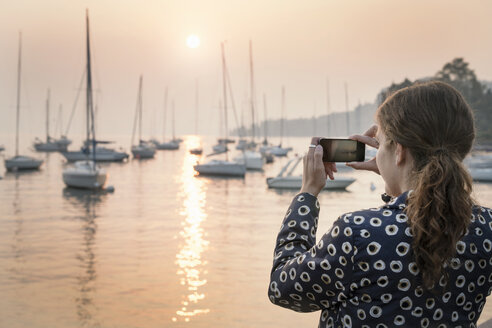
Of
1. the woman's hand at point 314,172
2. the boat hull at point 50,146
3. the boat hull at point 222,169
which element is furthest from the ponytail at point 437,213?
the boat hull at point 50,146

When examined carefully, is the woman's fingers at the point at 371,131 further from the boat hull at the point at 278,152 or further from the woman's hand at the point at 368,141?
the boat hull at the point at 278,152

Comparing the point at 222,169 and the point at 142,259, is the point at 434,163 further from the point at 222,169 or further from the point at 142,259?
the point at 222,169

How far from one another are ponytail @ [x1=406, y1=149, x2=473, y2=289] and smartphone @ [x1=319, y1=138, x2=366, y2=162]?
0.26 metres

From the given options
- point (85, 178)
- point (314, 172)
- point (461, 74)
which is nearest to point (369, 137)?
point (314, 172)

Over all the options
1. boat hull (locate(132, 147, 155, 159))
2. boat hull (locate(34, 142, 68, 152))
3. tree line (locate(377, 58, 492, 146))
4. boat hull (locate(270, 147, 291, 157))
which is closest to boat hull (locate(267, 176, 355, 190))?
boat hull (locate(132, 147, 155, 159))

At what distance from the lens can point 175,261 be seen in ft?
38.7

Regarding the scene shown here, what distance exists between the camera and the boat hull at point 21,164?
41406 millimetres

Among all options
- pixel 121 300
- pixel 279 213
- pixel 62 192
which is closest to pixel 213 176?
pixel 62 192

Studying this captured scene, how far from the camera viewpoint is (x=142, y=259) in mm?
11812

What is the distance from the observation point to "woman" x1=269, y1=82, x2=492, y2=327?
3.84 ft

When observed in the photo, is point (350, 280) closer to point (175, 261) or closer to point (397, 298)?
point (397, 298)

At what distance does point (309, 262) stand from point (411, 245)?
204 mm

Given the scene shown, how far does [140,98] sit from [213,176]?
3548cm

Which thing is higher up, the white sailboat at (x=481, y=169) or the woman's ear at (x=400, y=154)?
the woman's ear at (x=400, y=154)
